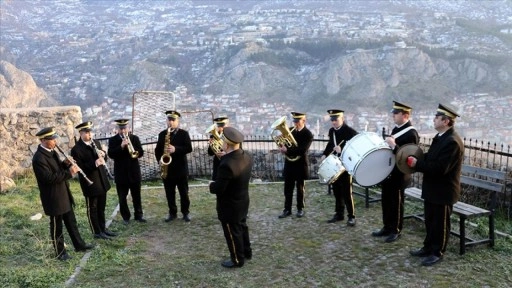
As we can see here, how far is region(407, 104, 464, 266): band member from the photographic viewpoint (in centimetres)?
585

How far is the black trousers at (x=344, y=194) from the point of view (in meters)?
7.92

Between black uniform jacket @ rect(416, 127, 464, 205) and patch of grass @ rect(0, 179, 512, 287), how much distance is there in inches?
38.4

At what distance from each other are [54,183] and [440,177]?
17.6ft

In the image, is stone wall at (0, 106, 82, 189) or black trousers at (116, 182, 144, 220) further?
→ stone wall at (0, 106, 82, 189)

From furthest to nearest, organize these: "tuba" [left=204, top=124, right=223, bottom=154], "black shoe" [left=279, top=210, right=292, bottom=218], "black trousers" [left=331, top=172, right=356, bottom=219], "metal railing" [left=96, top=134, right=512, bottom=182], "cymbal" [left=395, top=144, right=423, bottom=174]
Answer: "metal railing" [left=96, top=134, right=512, bottom=182] < "black shoe" [left=279, top=210, right=292, bottom=218] < "tuba" [left=204, top=124, right=223, bottom=154] < "black trousers" [left=331, top=172, right=356, bottom=219] < "cymbal" [left=395, top=144, right=423, bottom=174]

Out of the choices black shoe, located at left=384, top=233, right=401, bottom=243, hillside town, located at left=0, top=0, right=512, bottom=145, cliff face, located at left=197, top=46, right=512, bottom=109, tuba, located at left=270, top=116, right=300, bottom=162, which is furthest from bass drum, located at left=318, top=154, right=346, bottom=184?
cliff face, located at left=197, top=46, right=512, bottom=109

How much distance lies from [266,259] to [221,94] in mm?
36851

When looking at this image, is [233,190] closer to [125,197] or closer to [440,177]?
[440,177]

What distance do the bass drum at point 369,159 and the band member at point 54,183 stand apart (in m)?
3.99

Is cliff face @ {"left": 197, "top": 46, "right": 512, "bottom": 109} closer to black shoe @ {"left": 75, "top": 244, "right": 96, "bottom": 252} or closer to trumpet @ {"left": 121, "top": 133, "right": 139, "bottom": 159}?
trumpet @ {"left": 121, "top": 133, "right": 139, "bottom": 159}

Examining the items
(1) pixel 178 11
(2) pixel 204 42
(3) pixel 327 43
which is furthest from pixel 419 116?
(1) pixel 178 11

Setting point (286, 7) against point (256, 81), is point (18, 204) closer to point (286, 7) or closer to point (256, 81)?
point (256, 81)

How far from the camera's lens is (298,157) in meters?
8.26

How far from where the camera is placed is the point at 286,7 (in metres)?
79.4
